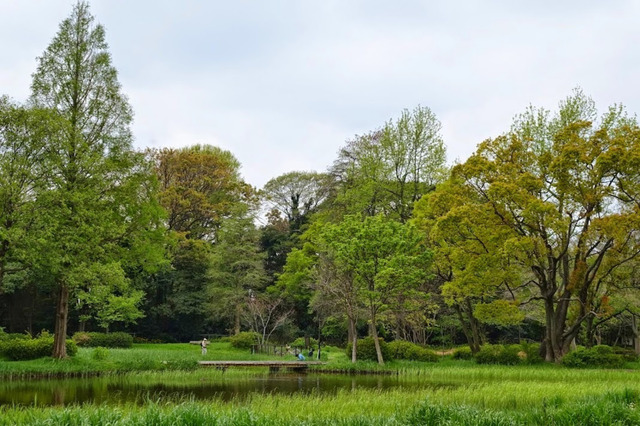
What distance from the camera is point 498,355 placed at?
25844 mm

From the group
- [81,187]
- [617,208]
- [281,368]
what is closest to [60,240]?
[81,187]

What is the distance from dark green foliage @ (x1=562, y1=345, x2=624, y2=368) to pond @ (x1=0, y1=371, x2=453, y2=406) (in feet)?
28.3

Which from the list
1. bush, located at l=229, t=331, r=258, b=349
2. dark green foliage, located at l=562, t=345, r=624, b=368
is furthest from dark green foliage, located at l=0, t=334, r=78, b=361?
dark green foliage, located at l=562, t=345, r=624, b=368

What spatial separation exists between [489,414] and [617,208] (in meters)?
24.5

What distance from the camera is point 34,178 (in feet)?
67.3

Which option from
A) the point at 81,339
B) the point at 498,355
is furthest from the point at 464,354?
the point at 81,339

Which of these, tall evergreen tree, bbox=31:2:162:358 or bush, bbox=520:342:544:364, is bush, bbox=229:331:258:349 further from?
bush, bbox=520:342:544:364

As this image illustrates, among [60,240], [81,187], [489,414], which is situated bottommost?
[489,414]

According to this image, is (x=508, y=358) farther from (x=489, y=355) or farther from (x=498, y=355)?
(x=489, y=355)

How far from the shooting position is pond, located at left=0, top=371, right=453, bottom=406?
521 inches

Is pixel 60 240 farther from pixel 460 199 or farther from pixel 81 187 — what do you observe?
pixel 460 199

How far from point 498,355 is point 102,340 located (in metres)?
24.3

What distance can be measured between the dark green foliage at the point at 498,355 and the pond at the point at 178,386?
750cm

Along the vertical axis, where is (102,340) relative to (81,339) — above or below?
below
